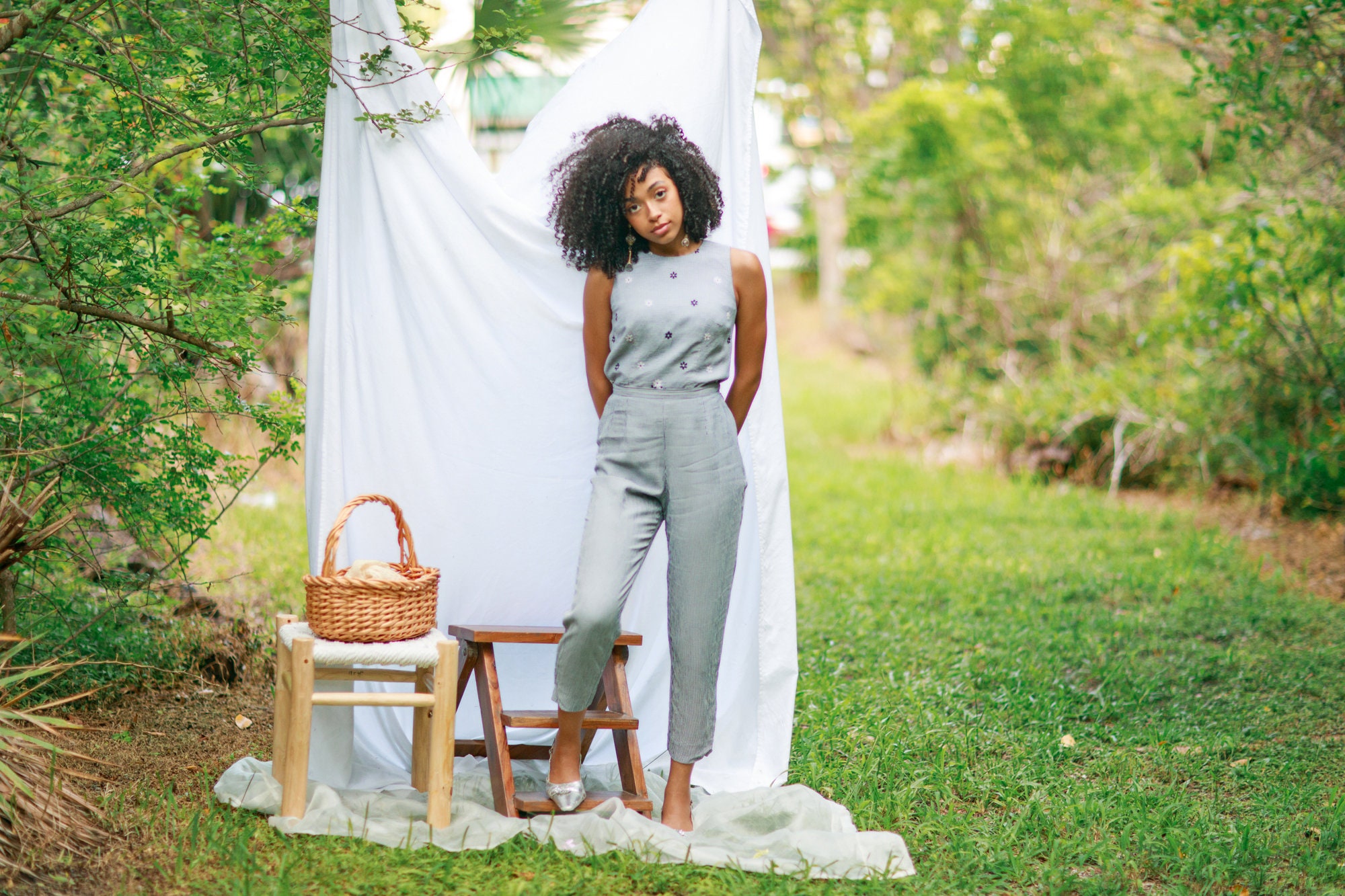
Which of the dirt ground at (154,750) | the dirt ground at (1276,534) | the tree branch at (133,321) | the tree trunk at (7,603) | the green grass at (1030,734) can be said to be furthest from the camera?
the dirt ground at (1276,534)

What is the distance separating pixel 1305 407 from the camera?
7156 millimetres

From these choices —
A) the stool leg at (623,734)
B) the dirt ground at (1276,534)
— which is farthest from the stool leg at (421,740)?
the dirt ground at (1276,534)

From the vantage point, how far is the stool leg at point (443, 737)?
3145 millimetres

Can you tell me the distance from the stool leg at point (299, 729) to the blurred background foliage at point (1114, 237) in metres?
4.21

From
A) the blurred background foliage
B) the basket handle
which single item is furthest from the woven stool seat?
the blurred background foliage

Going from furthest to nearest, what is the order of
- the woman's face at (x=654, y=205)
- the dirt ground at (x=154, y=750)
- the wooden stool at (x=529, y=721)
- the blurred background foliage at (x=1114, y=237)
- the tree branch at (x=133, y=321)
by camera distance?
the blurred background foliage at (x=1114, y=237) → the tree branch at (x=133, y=321) → the wooden stool at (x=529, y=721) → the woman's face at (x=654, y=205) → the dirt ground at (x=154, y=750)

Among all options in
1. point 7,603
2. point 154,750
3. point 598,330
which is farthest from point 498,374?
point 7,603

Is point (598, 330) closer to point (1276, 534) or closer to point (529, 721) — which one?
point (529, 721)

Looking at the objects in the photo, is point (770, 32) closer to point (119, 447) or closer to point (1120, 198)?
point (1120, 198)

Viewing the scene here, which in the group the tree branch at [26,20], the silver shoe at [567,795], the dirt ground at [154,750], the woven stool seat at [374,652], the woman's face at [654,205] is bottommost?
the dirt ground at [154,750]

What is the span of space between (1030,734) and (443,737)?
2.14 meters

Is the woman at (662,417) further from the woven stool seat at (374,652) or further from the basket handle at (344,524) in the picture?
the basket handle at (344,524)

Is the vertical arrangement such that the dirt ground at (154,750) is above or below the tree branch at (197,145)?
below

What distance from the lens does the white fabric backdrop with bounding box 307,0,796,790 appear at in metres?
3.62
